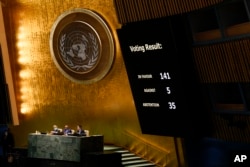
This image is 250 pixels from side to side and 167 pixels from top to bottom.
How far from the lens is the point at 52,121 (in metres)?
22.2

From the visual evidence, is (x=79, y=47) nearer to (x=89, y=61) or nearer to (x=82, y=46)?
(x=82, y=46)

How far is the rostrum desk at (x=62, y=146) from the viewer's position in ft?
58.6

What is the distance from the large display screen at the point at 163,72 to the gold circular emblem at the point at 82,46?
377cm

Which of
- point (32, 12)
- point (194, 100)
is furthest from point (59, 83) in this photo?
point (194, 100)

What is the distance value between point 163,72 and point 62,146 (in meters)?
5.26

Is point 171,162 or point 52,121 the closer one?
point 171,162

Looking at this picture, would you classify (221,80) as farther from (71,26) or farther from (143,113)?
(71,26)

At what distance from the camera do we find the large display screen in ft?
49.5

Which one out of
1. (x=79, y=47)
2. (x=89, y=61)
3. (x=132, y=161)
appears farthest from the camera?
(x=79, y=47)

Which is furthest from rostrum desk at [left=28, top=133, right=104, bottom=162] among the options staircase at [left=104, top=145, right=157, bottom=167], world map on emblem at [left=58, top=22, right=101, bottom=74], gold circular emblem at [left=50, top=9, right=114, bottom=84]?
world map on emblem at [left=58, top=22, right=101, bottom=74]

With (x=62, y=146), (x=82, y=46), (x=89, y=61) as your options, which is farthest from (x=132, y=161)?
(x=82, y=46)

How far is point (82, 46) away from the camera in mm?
20906

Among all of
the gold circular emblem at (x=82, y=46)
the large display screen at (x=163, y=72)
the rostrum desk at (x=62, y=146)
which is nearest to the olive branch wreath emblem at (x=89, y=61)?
the gold circular emblem at (x=82, y=46)

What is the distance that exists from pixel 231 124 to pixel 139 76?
3.21m
